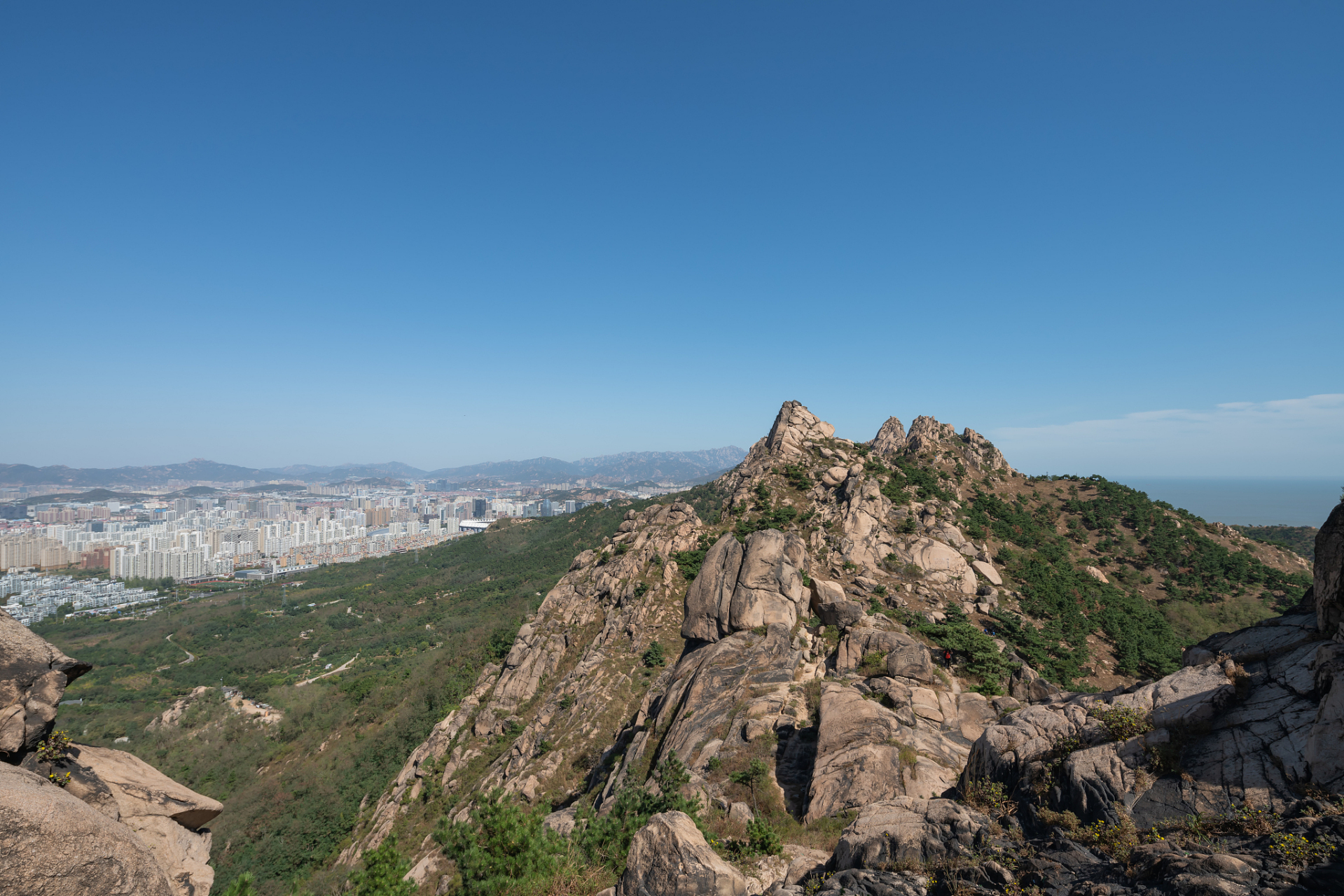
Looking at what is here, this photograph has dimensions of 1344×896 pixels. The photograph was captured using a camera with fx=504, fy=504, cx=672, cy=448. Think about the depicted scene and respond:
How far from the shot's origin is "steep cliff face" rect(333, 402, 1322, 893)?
9555 mm

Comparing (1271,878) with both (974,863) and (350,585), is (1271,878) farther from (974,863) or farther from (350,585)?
(350,585)

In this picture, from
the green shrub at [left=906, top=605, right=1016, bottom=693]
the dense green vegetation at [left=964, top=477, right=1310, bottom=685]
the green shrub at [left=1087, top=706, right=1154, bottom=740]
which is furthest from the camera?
the dense green vegetation at [left=964, top=477, right=1310, bottom=685]

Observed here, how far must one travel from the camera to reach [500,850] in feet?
37.3

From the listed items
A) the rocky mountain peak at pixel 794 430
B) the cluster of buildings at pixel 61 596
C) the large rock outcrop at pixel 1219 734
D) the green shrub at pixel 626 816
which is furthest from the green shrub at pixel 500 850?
the cluster of buildings at pixel 61 596

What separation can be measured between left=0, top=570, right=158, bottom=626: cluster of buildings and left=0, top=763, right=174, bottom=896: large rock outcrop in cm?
16875

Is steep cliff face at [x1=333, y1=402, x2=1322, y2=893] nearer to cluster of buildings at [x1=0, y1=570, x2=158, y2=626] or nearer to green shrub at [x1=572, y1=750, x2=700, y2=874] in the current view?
green shrub at [x1=572, y1=750, x2=700, y2=874]

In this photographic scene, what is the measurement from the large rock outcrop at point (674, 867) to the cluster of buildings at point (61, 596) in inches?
6755

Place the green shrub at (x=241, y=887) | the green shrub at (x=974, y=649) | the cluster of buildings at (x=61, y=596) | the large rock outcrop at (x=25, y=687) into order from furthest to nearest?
1. the cluster of buildings at (x=61, y=596)
2. the green shrub at (x=974, y=649)
3. the green shrub at (x=241, y=887)
4. the large rock outcrop at (x=25, y=687)

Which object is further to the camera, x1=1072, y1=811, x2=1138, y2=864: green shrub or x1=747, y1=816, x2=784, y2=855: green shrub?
x1=747, y1=816, x2=784, y2=855: green shrub

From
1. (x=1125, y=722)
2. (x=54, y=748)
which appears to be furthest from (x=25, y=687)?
(x=1125, y=722)

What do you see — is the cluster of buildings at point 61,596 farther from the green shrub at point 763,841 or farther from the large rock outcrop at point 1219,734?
the large rock outcrop at point 1219,734

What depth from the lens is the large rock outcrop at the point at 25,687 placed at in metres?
7.26

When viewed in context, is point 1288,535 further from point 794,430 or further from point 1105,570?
point 794,430

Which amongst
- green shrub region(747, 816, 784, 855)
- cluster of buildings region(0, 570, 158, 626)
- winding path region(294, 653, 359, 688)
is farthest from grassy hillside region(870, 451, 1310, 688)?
cluster of buildings region(0, 570, 158, 626)
